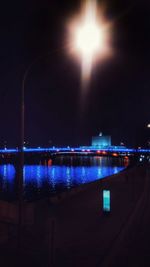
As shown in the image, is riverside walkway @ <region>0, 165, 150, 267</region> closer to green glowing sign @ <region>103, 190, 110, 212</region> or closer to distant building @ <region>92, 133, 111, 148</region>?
green glowing sign @ <region>103, 190, 110, 212</region>

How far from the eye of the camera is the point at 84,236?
38.8 ft

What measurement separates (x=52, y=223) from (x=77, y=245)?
125 inches

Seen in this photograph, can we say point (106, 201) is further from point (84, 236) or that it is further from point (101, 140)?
point (101, 140)

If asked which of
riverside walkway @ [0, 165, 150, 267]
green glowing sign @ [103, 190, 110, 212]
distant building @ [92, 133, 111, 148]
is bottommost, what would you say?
riverside walkway @ [0, 165, 150, 267]

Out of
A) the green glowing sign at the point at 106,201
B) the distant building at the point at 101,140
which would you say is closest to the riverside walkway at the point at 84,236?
the green glowing sign at the point at 106,201

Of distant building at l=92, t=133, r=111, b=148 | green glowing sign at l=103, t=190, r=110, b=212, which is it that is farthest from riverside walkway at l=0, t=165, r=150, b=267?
distant building at l=92, t=133, r=111, b=148

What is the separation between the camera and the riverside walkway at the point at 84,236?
8891mm

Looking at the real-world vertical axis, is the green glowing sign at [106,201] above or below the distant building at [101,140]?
below

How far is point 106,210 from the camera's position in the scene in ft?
48.6

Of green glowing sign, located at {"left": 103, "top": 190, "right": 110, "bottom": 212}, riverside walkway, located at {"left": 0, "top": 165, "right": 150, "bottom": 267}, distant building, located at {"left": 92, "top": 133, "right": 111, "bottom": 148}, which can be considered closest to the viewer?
riverside walkway, located at {"left": 0, "top": 165, "right": 150, "bottom": 267}

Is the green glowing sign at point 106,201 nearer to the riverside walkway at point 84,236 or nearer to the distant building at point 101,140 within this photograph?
the riverside walkway at point 84,236

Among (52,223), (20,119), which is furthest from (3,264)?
(20,119)

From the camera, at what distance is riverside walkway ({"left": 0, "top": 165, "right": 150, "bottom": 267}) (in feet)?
29.2

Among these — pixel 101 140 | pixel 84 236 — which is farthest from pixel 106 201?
pixel 101 140
